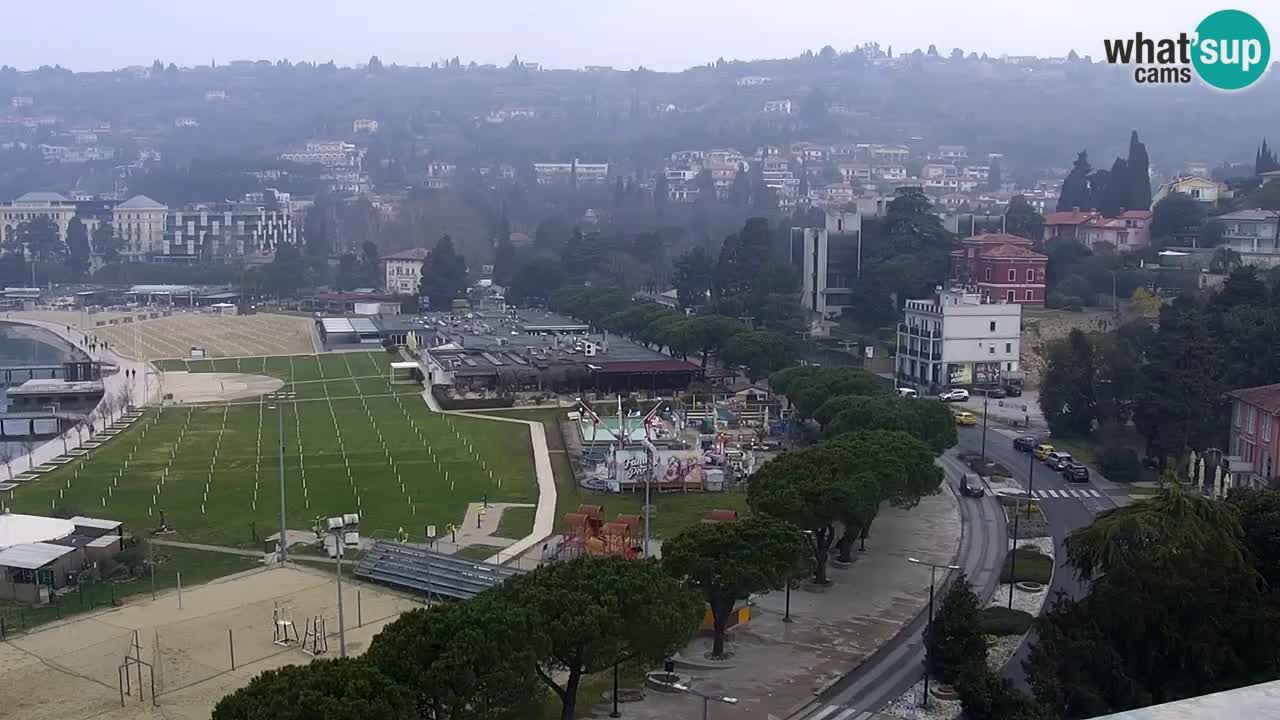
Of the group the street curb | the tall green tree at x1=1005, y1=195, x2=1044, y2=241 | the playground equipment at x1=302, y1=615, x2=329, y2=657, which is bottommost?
the street curb

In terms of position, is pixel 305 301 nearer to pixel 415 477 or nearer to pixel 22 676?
pixel 415 477

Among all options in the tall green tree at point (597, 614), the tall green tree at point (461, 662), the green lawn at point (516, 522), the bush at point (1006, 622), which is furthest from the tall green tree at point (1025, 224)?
the tall green tree at point (461, 662)

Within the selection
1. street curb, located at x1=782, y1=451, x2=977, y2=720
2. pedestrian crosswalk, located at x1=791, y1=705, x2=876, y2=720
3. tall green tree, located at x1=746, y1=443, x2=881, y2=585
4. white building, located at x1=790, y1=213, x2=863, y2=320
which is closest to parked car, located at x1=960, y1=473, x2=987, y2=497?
street curb, located at x1=782, y1=451, x2=977, y2=720

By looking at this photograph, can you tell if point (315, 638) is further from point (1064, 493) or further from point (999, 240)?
point (999, 240)

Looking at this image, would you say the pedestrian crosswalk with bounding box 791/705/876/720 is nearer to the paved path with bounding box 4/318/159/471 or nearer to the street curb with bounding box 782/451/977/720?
the street curb with bounding box 782/451/977/720

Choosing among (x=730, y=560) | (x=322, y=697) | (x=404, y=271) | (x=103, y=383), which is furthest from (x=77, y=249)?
(x=322, y=697)

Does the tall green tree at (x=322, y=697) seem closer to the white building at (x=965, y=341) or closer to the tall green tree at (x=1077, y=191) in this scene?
the white building at (x=965, y=341)

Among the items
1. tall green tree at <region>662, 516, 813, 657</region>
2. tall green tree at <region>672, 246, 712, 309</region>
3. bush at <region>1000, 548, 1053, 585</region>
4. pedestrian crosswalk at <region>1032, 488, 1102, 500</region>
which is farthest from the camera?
tall green tree at <region>672, 246, 712, 309</region>
